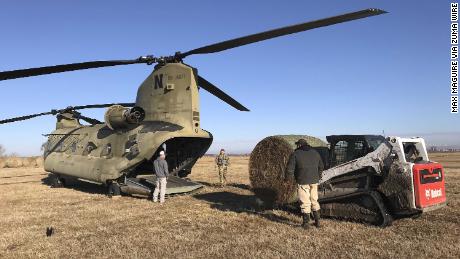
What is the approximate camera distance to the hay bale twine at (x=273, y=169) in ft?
33.4

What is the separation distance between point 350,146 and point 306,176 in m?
1.83

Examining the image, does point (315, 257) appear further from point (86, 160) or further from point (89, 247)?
point (86, 160)

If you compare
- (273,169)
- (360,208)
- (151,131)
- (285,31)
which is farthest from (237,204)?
(285,31)

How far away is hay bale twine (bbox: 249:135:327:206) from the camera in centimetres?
1019

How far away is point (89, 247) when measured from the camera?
7602 millimetres

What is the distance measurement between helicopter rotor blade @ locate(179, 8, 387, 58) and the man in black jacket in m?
2.96

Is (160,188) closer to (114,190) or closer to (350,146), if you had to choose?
(114,190)

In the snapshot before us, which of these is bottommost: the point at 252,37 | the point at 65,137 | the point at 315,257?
the point at 315,257

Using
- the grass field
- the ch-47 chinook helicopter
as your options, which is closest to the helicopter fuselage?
the ch-47 chinook helicopter

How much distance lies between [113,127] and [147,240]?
29.5ft

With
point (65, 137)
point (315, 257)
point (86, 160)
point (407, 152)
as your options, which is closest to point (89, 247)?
point (315, 257)

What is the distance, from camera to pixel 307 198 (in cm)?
887

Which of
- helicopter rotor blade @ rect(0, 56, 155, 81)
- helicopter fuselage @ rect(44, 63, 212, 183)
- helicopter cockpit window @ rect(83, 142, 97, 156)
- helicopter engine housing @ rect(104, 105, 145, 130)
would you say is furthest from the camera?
helicopter cockpit window @ rect(83, 142, 97, 156)

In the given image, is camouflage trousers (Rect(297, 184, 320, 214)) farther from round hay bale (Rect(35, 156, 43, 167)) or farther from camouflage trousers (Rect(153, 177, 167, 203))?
round hay bale (Rect(35, 156, 43, 167))
